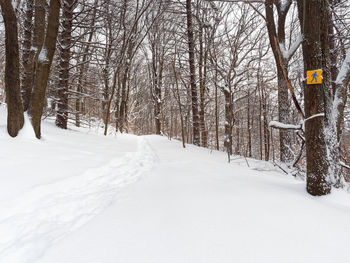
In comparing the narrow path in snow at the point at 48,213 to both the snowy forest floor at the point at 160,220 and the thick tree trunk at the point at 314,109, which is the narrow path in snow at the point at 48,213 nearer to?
the snowy forest floor at the point at 160,220

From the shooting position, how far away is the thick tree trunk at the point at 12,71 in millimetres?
3248

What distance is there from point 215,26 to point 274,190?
25.3ft

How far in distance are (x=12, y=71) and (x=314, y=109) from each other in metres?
4.88

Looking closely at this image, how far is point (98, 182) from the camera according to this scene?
102 inches

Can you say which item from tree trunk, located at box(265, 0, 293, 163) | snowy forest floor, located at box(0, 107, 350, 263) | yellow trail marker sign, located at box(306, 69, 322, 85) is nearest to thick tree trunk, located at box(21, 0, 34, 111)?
snowy forest floor, located at box(0, 107, 350, 263)

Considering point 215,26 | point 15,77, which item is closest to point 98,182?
point 15,77

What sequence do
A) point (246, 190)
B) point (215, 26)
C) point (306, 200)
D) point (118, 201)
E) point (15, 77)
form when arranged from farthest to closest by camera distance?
point (215, 26), point (15, 77), point (246, 190), point (118, 201), point (306, 200)

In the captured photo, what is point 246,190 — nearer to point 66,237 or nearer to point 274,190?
point 274,190

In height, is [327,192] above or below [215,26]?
below

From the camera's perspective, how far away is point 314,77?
1.92 m

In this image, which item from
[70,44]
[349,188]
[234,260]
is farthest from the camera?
[70,44]

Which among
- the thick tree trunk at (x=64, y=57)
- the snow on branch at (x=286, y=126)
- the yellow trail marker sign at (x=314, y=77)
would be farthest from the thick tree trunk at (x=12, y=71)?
the yellow trail marker sign at (x=314, y=77)

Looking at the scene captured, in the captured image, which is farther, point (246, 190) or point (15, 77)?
point (15, 77)

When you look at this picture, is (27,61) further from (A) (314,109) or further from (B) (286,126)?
(A) (314,109)
